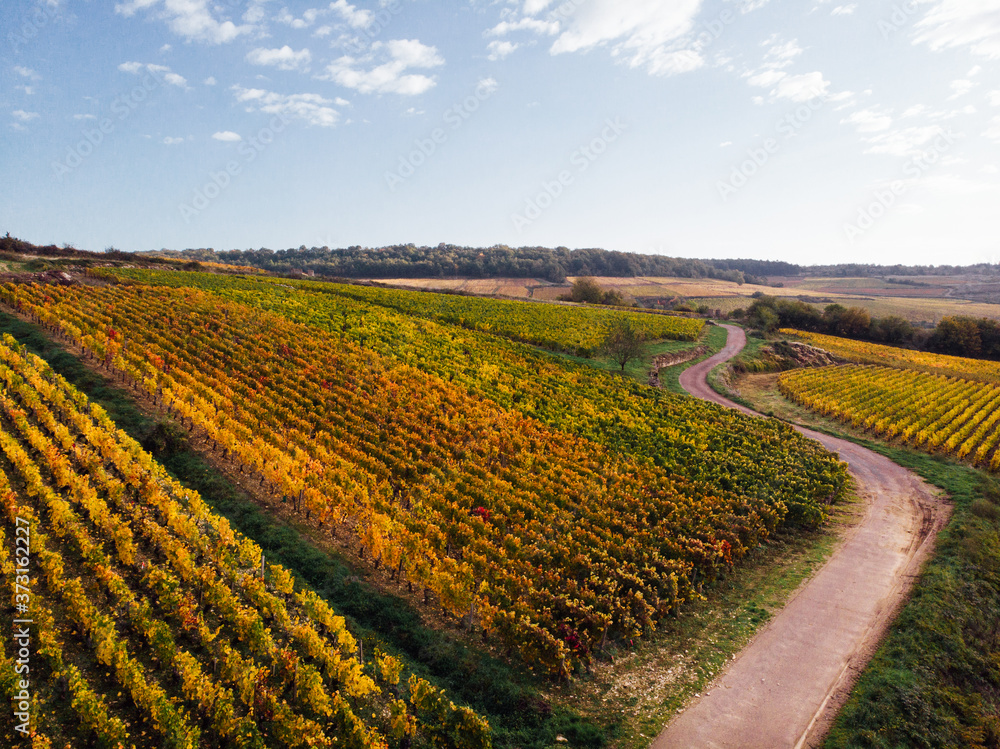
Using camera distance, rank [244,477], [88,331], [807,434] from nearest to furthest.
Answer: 1. [244,477]
2. [88,331]
3. [807,434]

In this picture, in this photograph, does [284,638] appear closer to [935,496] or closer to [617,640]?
[617,640]

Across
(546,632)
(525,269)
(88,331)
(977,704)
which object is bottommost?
(977,704)

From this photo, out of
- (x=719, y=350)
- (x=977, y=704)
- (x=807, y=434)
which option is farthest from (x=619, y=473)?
(x=719, y=350)

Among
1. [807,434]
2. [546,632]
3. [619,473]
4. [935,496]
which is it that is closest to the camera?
[546,632]

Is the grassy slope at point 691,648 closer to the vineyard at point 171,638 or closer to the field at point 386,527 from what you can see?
the field at point 386,527

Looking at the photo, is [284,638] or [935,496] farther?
[935,496]
